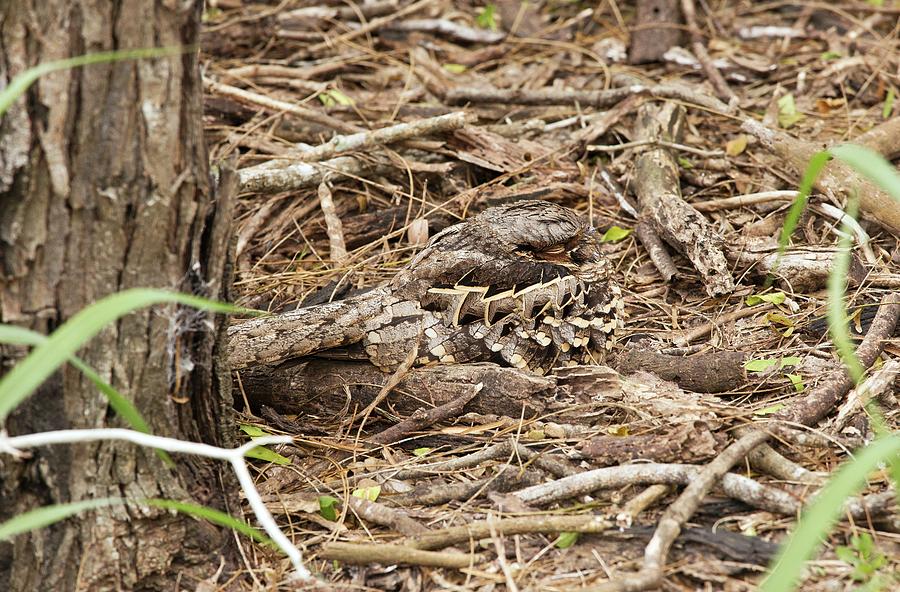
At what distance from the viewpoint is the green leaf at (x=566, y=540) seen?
79.0 inches

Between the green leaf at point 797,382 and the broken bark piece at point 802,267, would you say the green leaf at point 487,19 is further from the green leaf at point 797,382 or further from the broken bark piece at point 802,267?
the green leaf at point 797,382

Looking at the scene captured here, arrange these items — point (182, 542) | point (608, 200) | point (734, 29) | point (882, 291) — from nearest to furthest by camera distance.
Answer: point (182, 542) → point (882, 291) → point (608, 200) → point (734, 29)

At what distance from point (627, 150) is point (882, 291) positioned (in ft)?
4.37

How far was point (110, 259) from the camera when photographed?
1.76m

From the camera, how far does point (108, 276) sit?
1763 mm

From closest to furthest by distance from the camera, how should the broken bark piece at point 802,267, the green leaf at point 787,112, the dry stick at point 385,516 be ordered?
the dry stick at point 385,516
the broken bark piece at point 802,267
the green leaf at point 787,112

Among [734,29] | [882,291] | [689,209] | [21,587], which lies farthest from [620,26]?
[21,587]

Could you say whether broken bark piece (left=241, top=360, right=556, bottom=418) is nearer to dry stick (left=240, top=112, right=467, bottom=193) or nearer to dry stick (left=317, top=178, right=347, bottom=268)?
dry stick (left=317, top=178, right=347, bottom=268)

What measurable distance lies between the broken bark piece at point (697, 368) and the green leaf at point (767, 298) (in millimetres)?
370

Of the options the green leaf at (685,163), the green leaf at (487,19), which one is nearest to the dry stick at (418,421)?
the green leaf at (685,163)

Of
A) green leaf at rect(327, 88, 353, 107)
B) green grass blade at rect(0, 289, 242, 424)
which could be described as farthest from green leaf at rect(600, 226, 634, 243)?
green grass blade at rect(0, 289, 242, 424)

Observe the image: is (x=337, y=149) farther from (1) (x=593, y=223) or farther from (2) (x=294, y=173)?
Answer: (1) (x=593, y=223)

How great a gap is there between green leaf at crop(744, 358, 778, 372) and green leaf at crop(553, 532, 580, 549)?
0.98 m

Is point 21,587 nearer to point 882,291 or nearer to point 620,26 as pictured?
point 882,291
